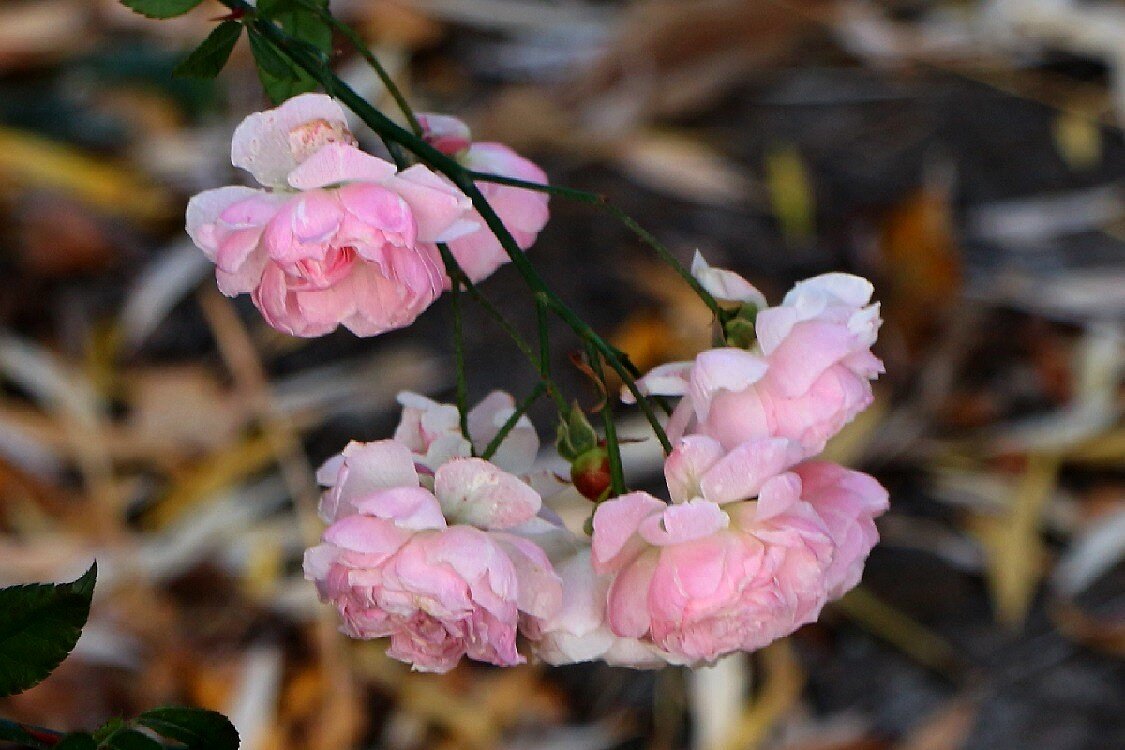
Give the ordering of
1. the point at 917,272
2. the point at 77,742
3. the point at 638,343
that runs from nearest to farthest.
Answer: the point at 77,742, the point at 638,343, the point at 917,272

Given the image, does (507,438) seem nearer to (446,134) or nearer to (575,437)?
(575,437)

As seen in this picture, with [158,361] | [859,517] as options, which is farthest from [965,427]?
[859,517]

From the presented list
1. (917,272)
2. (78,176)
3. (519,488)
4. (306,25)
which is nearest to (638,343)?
(917,272)

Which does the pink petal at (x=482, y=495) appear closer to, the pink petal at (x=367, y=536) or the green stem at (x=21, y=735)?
the pink petal at (x=367, y=536)

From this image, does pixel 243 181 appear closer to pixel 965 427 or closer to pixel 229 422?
pixel 229 422

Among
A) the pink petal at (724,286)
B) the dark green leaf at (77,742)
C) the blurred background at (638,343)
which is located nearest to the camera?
the dark green leaf at (77,742)

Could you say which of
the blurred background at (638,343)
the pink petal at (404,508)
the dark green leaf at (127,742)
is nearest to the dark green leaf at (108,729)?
the dark green leaf at (127,742)
